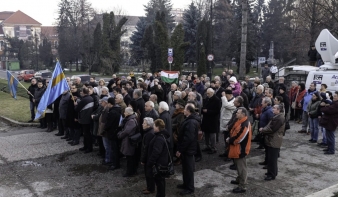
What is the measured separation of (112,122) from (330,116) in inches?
223

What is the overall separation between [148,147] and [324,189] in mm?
3624

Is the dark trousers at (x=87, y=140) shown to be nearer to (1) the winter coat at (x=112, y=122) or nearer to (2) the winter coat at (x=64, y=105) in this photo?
(2) the winter coat at (x=64, y=105)

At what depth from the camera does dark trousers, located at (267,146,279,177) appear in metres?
7.05

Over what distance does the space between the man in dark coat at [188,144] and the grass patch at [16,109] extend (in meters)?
9.53

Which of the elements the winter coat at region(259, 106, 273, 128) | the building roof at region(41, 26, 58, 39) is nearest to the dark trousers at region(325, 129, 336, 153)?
the winter coat at region(259, 106, 273, 128)

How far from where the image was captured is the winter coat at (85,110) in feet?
29.7

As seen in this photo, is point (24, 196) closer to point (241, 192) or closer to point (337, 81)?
point (241, 192)

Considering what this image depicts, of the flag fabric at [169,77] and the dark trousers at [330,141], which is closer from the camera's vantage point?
the dark trousers at [330,141]

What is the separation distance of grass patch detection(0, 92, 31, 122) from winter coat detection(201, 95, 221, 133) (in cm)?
843

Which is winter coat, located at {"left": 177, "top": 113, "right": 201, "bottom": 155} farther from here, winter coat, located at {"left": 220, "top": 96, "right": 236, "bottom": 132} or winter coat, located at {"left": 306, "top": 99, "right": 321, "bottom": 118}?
winter coat, located at {"left": 306, "top": 99, "right": 321, "bottom": 118}

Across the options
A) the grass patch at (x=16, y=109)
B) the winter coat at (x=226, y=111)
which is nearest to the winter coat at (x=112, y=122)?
the winter coat at (x=226, y=111)

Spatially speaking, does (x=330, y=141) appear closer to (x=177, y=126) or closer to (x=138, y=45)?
(x=177, y=126)

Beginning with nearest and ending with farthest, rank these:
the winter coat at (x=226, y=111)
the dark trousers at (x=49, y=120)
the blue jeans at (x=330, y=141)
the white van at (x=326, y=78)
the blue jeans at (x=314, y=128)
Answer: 1. the winter coat at (x=226, y=111)
2. the blue jeans at (x=330, y=141)
3. the blue jeans at (x=314, y=128)
4. the dark trousers at (x=49, y=120)
5. the white van at (x=326, y=78)

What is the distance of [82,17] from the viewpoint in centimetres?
5853
